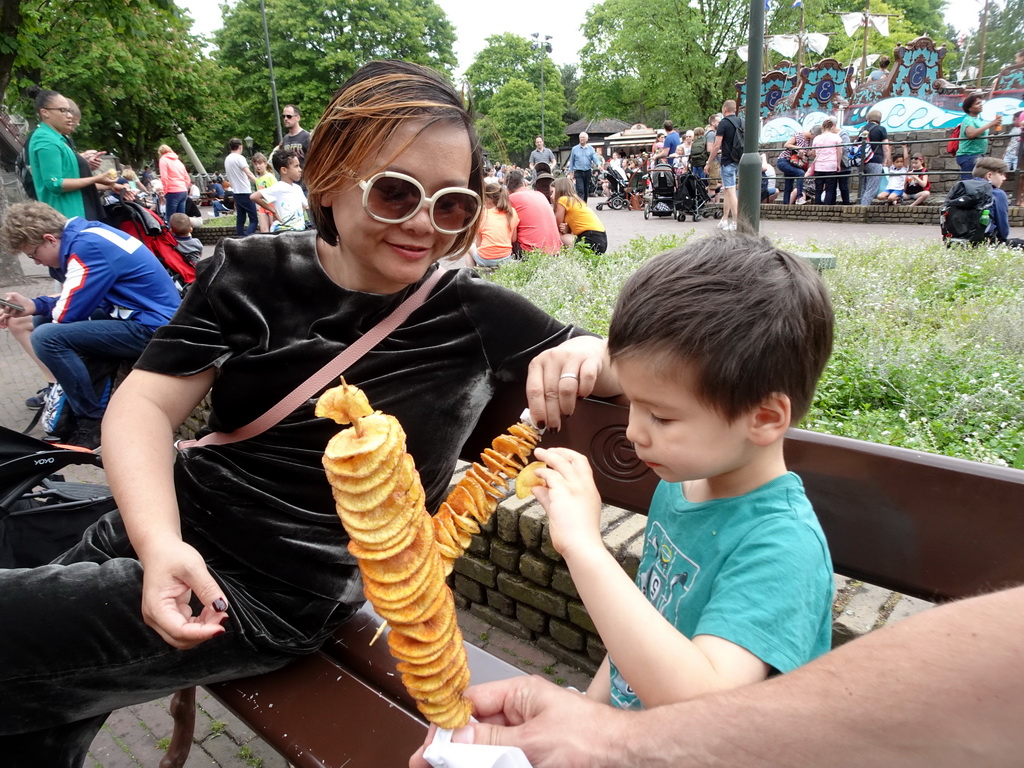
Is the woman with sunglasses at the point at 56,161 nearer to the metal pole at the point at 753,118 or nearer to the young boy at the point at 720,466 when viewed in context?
the metal pole at the point at 753,118

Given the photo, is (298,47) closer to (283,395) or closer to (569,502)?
(283,395)

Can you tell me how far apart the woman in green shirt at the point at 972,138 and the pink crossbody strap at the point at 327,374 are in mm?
13942

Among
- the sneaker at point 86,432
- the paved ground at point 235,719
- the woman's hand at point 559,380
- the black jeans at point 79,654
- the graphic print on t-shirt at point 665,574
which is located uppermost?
the woman's hand at point 559,380

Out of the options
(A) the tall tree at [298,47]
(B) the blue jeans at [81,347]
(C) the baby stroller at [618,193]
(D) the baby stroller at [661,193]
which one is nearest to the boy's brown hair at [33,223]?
(B) the blue jeans at [81,347]

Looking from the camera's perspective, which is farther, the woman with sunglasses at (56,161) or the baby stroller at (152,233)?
the woman with sunglasses at (56,161)

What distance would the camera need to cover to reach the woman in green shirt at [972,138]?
42.0ft

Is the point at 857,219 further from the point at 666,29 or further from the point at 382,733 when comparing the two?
the point at 666,29

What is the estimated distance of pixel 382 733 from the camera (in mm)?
1501

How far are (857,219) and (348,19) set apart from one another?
1414 inches

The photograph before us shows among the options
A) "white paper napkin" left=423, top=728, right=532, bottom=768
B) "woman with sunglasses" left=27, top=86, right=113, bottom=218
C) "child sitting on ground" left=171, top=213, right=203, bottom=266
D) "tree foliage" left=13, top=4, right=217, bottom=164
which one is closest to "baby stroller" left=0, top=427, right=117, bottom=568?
"white paper napkin" left=423, top=728, right=532, bottom=768

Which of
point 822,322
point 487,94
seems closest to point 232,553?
point 822,322

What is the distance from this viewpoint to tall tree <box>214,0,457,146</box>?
39031 mm

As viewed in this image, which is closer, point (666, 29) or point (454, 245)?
point (454, 245)

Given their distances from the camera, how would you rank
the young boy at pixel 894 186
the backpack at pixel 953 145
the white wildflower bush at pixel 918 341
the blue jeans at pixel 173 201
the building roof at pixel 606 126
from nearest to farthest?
the white wildflower bush at pixel 918 341
the blue jeans at pixel 173 201
the young boy at pixel 894 186
the backpack at pixel 953 145
the building roof at pixel 606 126
